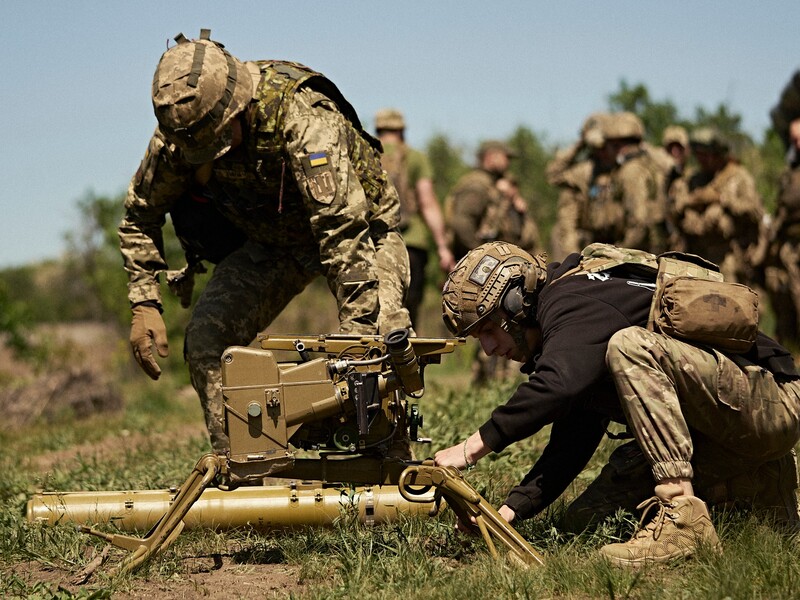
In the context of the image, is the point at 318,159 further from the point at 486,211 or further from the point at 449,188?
the point at 449,188

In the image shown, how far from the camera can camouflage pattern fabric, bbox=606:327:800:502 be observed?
389cm

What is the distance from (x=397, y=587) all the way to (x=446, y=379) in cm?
844

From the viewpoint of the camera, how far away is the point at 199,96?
16.3ft

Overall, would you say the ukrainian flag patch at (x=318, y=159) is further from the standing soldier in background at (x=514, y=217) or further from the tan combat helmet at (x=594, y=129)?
the tan combat helmet at (x=594, y=129)

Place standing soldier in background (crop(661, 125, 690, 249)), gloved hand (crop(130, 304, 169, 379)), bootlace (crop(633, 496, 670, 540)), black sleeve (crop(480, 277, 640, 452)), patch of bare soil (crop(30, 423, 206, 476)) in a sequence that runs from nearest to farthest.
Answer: black sleeve (crop(480, 277, 640, 452)) < bootlace (crop(633, 496, 670, 540)) < gloved hand (crop(130, 304, 169, 379)) < patch of bare soil (crop(30, 423, 206, 476)) < standing soldier in background (crop(661, 125, 690, 249))

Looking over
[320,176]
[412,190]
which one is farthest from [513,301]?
[412,190]

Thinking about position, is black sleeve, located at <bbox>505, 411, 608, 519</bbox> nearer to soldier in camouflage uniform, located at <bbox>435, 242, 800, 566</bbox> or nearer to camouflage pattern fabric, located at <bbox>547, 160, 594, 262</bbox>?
soldier in camouflage uniform, located at <bbox>435, 242, 800, 566</bbox>

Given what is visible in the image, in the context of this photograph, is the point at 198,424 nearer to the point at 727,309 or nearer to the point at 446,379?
the point at 446,379

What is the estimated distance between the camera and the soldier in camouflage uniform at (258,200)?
498 cm

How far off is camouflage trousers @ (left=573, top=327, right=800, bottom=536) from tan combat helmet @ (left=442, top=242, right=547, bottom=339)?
43 centimetres

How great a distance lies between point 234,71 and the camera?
5160 mm

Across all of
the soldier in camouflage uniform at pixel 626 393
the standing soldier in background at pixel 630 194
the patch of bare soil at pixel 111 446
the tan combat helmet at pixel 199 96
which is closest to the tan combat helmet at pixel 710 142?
the standing soldier in background at pixel 630 194

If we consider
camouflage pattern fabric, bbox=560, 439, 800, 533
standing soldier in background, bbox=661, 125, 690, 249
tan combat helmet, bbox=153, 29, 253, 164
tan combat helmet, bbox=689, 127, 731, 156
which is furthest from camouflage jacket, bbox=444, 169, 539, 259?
camouflage pattern fabric, bbox=560, 439, 800, 533

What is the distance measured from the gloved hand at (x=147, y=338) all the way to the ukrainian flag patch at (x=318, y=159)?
120 centimetres
